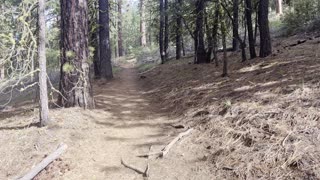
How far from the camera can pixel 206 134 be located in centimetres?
591

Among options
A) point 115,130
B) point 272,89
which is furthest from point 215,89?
point 115,130

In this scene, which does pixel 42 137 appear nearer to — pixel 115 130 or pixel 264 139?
pixel 115 130

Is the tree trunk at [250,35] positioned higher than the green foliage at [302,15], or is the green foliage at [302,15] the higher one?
the green foliage at [302,15]

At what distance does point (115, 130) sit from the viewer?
713cm

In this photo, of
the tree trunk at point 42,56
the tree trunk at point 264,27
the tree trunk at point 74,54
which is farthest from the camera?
the tree trunk at point 264,27

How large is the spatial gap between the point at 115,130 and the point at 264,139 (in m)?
3.48

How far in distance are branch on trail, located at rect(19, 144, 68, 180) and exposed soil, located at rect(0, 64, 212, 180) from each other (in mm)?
91

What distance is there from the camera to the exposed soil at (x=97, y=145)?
520 cm

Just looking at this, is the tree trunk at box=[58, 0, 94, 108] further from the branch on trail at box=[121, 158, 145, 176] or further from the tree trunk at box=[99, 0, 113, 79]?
the tree trunk at box=[99, 0, 113, 79]

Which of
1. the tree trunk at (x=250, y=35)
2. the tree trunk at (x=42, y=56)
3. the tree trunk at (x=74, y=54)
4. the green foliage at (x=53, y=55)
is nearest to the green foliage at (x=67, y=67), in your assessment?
the tree trunk at (x=74, y=54)

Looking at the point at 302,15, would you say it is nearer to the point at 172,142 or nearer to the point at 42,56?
the point at 172,142

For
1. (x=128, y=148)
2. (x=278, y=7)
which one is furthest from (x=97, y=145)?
(x=278, y=7)

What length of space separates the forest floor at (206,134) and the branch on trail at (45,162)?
11cm

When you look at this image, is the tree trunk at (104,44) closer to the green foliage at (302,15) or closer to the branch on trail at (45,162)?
the green foliage at (302,15)
